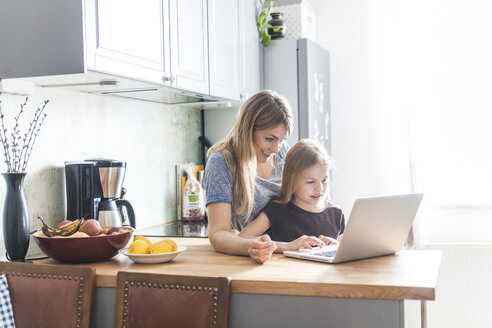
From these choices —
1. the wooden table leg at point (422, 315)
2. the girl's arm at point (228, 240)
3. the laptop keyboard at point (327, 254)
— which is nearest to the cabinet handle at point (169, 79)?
the girl's arm at point (228, 240)

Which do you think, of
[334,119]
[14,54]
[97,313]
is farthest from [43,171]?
[334,119]

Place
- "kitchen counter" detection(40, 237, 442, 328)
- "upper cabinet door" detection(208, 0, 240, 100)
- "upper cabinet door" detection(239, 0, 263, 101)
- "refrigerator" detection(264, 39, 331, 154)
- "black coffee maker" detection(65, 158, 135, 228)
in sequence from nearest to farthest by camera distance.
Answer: "kitchen counter" detection(40, 237, 442, 328) < "black coffee maker" detection(65, 158, 135, 228) < "upper cabinet door" detection(208, 0, 240, 100) < "upper cabinet door" detection(239, 0, 263, 101) < "refrigerator" detection(264, 39, 331, 154)

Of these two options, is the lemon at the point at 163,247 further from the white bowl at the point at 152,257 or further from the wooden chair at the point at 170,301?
the wooden chair at the point at 170,301

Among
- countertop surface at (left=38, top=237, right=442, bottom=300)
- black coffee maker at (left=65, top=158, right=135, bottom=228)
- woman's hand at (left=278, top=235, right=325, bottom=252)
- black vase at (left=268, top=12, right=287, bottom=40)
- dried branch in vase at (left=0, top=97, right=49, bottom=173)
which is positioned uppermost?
black vase at (left=268, top=12, right=287, bottom=40)

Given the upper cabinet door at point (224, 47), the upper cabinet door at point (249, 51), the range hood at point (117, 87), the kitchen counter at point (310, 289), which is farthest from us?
the upper cabinet door at point (249, 51)

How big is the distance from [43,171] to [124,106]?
61 centimetres

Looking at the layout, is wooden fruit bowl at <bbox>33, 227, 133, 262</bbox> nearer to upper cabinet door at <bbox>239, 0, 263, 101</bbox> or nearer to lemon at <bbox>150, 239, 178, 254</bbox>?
lemon at <bbox>150, 239, 178, 254</bbox>

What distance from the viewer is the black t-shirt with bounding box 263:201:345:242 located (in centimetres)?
208

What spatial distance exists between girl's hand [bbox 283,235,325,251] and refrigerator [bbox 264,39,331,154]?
141 cm

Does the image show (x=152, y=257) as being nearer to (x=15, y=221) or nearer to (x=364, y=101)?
(x=15, y=221)

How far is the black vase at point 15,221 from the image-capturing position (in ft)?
6.07

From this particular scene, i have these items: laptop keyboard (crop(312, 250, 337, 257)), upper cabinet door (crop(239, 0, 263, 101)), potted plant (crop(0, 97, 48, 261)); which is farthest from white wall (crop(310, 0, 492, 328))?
potted plant (crop(0, 97, 48, 261))

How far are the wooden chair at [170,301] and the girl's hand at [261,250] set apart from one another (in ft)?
0.76

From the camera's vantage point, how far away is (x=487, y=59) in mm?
3375
